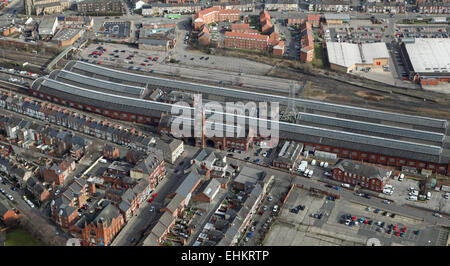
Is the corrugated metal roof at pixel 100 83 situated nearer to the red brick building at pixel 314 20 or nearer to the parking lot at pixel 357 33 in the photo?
the parking lot at pixel 357 33

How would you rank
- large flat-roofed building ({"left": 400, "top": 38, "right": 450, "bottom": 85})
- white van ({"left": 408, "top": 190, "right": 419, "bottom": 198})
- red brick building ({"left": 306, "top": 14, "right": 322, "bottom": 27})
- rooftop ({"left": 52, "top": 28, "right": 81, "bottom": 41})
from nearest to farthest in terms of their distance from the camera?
1. white van ({"left": 408, "top": 190, "right": 419, "bottom": 198})
2. large flat-roofed building ({"left": 400, "top": 38, "right": 450, "bottom": 85})
3. rooftop ({"left": 52, "top": 28, "right": 81, "bottom": 41})
4. red brick building ({"left": 306, "top": 14, "right": 322, "bottom": 27})

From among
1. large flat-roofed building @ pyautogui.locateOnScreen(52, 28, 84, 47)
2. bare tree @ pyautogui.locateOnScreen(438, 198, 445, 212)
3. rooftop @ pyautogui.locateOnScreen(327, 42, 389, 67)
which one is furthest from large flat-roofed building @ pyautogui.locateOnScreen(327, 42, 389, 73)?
large flat-roofed building @ pyautogui.locateOnScreen(52, 28, 84, 47)

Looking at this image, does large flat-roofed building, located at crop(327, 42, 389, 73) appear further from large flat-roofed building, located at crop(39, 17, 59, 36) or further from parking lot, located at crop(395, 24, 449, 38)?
large flat-roofed building, located at crop(39, 17, 59, 36)

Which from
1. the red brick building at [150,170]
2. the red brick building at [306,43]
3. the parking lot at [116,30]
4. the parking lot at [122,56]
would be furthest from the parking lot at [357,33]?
the red brick building at [150,170]

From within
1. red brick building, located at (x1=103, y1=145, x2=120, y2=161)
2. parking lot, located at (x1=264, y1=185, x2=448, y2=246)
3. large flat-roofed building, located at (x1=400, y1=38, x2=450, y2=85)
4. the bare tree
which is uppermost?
large flat-roofed building, located at (x1=400, y1=38, x2=450, y2=85)

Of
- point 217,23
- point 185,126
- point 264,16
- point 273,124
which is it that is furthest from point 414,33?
point 185,126

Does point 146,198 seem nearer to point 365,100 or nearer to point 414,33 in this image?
point 365,100
